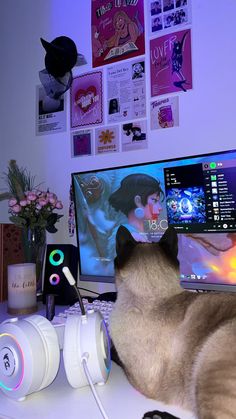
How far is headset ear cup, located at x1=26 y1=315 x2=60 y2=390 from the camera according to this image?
0.71 meters

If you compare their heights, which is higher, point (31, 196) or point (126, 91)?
point (126, 91)

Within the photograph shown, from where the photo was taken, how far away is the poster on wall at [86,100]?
1.57 m

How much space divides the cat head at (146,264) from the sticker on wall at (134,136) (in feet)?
2.21

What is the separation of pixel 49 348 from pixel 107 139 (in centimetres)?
101

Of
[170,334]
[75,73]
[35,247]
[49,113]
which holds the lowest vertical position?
[170,334]

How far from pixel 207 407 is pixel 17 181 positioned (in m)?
1.21

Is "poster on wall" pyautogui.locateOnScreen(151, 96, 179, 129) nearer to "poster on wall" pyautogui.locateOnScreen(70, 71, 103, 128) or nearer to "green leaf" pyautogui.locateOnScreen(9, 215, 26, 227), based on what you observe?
"poster on wall" pyautogui.locateOnScreen(70, 71, 103, 128)

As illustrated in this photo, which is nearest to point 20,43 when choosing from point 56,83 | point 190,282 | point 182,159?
point 56,83

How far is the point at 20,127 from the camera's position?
72.3 inches

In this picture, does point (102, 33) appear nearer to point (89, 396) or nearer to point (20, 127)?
point (20, 127)

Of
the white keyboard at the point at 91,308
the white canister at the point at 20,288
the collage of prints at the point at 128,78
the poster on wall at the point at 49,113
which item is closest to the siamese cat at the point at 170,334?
the white keyboard at the point at 91,308

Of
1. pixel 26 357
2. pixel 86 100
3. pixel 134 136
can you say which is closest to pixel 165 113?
pixel 134 136

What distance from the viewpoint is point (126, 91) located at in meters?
1.50

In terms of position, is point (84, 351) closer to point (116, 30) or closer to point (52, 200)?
point (52, 200)
